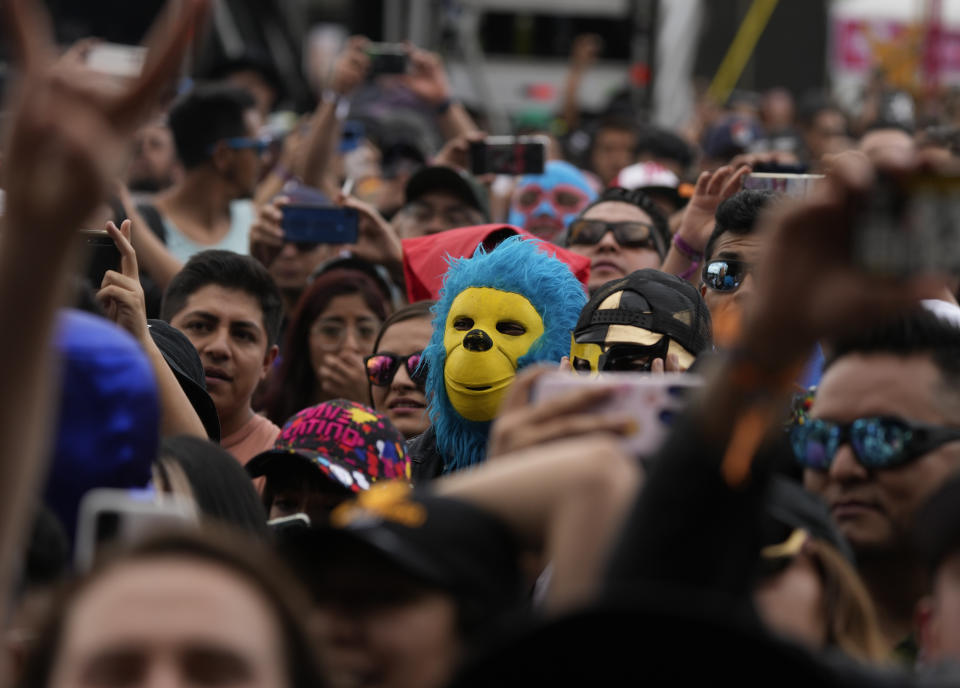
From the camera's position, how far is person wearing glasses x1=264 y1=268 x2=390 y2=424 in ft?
18.5

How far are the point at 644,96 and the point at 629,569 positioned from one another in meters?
12.2

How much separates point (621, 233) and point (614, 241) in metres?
0.04

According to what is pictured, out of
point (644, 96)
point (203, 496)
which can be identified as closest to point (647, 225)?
point (203, 496)

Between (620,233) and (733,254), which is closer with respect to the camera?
(733,254)

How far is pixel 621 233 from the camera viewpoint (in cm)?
Answer: 575

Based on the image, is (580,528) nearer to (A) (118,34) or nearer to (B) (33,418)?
(B) (33,418)

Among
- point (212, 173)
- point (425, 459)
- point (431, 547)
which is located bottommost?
point (425, 459)

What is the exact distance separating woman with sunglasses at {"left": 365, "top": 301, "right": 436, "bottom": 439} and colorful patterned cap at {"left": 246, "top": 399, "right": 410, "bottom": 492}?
0.92m

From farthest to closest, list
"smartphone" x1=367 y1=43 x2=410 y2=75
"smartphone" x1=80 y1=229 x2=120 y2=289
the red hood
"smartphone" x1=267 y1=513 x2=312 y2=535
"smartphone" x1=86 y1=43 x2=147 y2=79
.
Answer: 1. "smartphone" x1=86 y1=43 x2=147 y2=79
2. "smartphone" x1=367 y1=43 x2=410 y2=75
3. the red hood
4. "smartphone" x1=80 y1=229 x2=120 y2=289
5. "smartphone" x1=267 y1=513 x2=312 y2=535

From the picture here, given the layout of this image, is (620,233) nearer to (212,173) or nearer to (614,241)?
(614,241)

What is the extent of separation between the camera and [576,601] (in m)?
1.93

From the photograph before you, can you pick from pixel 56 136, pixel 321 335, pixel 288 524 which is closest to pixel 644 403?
pixel 56 136

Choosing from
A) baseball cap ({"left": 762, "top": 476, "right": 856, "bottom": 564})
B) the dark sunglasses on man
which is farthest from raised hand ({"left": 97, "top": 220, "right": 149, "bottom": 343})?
the dark sunglasses on man

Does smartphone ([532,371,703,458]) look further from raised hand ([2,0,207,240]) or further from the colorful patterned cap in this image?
the colorful patterned cap
